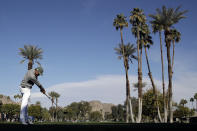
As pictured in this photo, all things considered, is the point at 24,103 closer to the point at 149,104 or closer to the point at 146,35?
the point at 146,35

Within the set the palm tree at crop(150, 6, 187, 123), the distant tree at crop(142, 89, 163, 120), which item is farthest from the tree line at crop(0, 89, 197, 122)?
the palm tree at crop(150, 6, 187, 123)

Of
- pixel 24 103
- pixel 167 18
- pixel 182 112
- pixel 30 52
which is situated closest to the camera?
pixel 24 103

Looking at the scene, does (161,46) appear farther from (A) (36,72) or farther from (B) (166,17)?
(A) (36,72)

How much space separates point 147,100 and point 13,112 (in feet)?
212

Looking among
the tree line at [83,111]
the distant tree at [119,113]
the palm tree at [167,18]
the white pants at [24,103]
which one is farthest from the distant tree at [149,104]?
the distant tree at [119,113]

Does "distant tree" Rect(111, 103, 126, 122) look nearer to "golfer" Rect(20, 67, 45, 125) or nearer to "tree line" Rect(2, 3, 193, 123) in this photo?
"tree line" Rect(2, 3, 193, 123)

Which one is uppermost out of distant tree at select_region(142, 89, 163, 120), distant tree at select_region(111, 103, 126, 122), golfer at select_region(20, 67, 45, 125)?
golfer at select_region(20, 67, 45, 125)

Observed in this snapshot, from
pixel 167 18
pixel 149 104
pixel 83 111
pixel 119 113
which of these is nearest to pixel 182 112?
pixel 149 104

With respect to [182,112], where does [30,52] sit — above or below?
above

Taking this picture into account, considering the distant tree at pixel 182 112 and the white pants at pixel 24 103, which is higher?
the white pants at pixel 24 103

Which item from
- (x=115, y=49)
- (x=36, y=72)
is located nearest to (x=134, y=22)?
(x=115, y=49)

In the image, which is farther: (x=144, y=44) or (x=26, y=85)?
(x=144, y=44)

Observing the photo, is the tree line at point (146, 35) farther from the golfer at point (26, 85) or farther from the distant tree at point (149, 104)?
the golfer at point (26, 85)

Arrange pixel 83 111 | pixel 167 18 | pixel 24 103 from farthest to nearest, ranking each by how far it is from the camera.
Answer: pixel 83 111 < pixel 167 18 < pixel 24 103
